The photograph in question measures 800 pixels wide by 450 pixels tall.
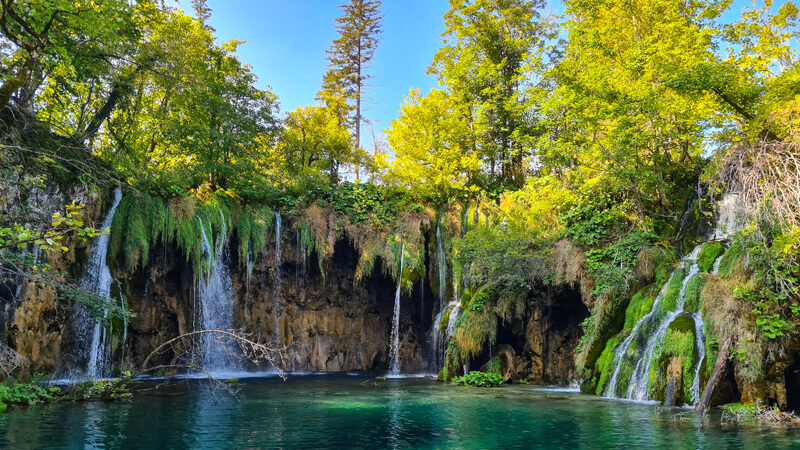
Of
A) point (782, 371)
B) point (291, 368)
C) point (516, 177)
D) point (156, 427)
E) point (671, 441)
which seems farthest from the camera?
point (516, 177)

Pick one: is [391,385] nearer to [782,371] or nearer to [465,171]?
[782,371]

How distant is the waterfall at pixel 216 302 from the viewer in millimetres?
17891

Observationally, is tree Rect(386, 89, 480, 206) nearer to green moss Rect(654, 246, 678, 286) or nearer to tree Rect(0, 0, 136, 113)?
green moss Rect(654, 246, 678, 286)

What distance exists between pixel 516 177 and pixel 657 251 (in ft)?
37.7

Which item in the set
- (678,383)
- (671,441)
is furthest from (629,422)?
(678,383)

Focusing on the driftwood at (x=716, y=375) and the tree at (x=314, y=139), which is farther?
the tree at (x=314, y=139)

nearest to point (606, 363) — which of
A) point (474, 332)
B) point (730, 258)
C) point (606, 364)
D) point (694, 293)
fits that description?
point (606, 364)

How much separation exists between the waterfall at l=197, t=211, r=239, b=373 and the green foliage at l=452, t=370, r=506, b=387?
819 centimetres

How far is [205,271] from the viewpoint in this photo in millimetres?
17891

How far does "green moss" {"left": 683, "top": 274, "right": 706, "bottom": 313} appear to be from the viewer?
10742 mm

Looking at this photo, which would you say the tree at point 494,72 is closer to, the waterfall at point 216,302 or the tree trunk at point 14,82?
the waterfall at point 216,302

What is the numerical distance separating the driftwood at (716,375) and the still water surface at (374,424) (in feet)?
1.09

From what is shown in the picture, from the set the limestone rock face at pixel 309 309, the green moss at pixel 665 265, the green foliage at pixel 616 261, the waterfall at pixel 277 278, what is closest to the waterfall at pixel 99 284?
the limestone rock face at pixel 309 309

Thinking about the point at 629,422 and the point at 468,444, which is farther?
the point at 629,422
